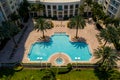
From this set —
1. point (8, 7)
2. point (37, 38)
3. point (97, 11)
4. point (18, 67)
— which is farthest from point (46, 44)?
point (97, 11)

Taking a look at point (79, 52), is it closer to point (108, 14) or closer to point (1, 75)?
point (108, 14)

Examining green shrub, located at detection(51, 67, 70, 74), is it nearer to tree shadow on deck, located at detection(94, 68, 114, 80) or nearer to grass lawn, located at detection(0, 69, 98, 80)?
grass lawn, located at detection(0, 69, 98, 80)

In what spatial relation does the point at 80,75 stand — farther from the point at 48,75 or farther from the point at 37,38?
the point at 37,38

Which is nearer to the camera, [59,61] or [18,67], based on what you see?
[18,67]

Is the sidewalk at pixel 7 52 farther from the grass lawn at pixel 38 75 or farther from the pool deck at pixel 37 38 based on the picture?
the grass lawn at pixel 38 75

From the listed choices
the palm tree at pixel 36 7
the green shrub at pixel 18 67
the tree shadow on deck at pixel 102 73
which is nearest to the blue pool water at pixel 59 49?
the green shrub at pixel 18 67

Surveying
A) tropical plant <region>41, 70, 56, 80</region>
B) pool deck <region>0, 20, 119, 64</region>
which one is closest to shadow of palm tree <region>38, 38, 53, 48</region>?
pool deck <region>0, 20, 119, 64</region>
